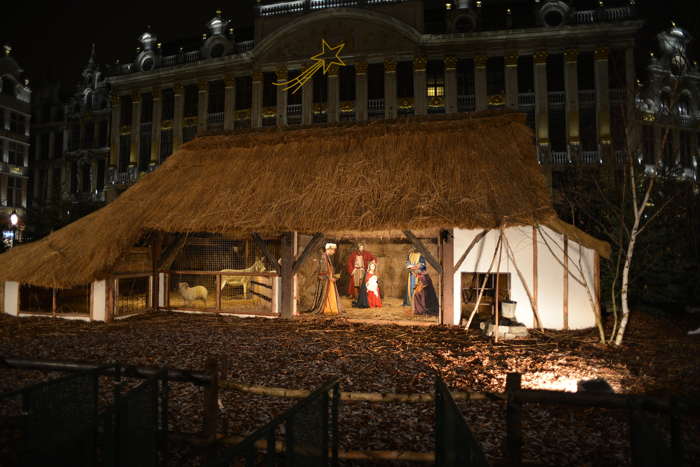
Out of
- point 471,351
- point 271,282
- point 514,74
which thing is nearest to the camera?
point 471,351

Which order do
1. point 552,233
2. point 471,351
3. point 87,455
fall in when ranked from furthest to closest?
point 552,233 < point 471,351 < point 87,455

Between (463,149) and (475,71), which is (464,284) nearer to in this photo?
(463,149)

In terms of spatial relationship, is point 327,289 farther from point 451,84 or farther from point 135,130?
point 135,130

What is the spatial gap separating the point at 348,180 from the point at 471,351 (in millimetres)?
5372

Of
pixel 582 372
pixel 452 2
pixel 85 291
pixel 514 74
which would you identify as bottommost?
pixel 582 372

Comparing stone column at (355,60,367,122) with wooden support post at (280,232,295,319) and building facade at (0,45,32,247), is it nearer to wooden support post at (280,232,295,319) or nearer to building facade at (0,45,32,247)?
wooden support post at (280,232,295,319)

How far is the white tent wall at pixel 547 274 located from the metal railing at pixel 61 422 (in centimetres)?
851

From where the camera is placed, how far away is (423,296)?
456 inches

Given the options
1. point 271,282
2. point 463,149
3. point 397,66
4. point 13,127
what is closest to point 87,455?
point 271,282

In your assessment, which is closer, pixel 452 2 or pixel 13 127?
pixel 452 2

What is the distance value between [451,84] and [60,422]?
26.4 metres

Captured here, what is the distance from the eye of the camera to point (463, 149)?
11.6 m

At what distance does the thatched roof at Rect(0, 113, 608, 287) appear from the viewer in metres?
9.61

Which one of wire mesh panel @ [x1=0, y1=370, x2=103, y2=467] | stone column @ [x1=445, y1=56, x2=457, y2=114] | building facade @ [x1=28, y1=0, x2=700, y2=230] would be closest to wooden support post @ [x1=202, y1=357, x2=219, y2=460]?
wire mesh panel @ [x1=0, y1=370, x2=103, y2=467]
